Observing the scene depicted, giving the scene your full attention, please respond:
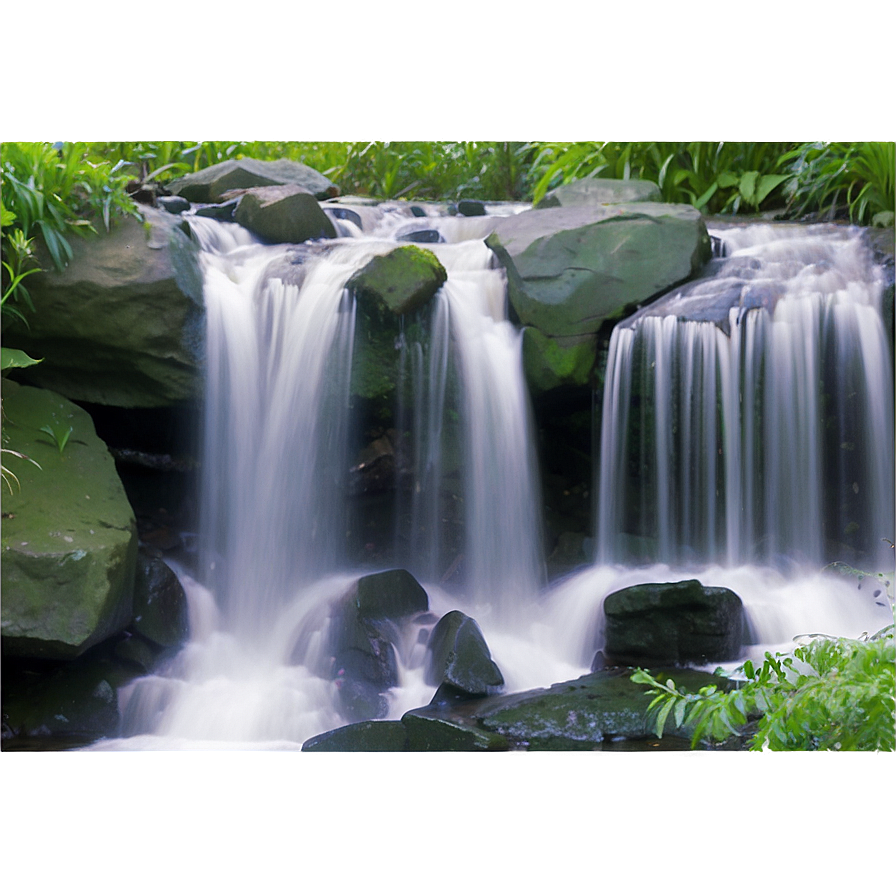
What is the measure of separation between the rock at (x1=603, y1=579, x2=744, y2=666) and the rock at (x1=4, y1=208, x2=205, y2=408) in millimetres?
1771

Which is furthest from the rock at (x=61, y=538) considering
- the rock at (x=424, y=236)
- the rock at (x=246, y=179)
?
the rock at (x=424, y=236)

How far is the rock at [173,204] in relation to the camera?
3.08 meters

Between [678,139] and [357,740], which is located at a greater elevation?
[678,139]

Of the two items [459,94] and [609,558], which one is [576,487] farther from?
[459,94]

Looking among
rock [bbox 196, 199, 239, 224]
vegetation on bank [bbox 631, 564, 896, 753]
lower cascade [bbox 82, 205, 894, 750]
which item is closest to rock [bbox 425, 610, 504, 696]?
lower cascade [bbox 82, 205, 894, 750]

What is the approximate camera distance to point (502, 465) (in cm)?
303

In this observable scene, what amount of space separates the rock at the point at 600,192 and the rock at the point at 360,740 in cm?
192

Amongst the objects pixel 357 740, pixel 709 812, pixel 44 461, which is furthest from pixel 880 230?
pixel 44 461

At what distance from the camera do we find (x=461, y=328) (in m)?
3.09

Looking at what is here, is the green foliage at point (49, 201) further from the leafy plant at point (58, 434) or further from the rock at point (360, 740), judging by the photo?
the rock at point (360, 740)

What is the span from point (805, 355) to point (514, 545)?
1.23m

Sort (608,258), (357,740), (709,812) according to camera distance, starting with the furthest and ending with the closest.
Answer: (608,258), (357,740), (709,812)

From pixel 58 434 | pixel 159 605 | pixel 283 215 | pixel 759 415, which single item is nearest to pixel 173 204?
pixel 283 215

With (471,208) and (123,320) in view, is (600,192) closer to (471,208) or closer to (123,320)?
(471,208)
